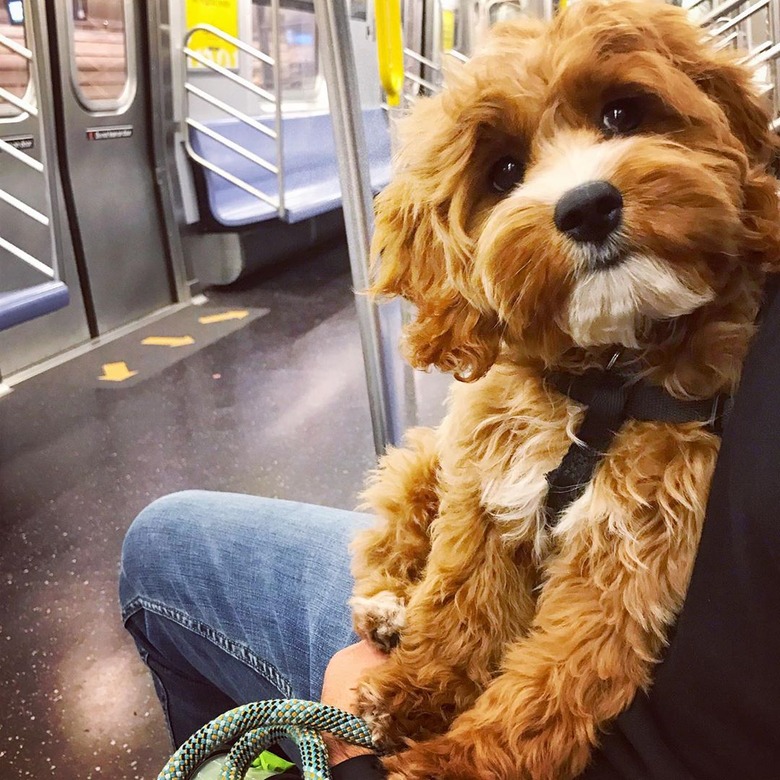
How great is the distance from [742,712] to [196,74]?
4.92 metres

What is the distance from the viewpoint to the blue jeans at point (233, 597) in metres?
1.11

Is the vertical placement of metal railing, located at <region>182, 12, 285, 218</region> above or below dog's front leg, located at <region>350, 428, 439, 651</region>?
above

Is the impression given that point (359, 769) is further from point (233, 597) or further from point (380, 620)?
point (233, 597)

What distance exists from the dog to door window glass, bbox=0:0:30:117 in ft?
10.3

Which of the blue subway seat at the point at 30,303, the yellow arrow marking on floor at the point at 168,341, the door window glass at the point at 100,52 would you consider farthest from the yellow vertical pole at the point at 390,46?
the door window glass at the point at 100,52

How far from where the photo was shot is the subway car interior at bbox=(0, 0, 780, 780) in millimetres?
1719

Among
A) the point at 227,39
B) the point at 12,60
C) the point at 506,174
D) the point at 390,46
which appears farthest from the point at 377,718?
the point at 227,39

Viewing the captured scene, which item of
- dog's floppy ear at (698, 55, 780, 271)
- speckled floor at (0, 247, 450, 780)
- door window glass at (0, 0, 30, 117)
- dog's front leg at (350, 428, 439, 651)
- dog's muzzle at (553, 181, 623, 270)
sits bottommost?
speckled floor at (0, 247, 450, 780)

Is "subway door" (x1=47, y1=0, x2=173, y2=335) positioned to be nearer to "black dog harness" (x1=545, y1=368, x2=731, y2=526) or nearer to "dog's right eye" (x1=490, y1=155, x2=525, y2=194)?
"dog's right eye" (x1=490, y1=155, x2=525, y2=194)

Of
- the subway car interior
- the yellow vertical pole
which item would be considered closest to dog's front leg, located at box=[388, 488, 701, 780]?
the subway car interior

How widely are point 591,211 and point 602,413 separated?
205 millimetres

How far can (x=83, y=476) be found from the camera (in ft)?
8.96

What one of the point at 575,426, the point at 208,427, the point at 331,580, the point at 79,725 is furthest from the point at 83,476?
the point at 575,426

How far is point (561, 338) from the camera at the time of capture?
81cm
